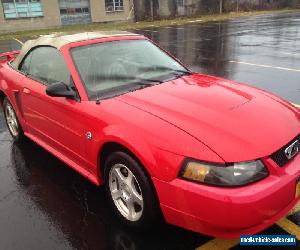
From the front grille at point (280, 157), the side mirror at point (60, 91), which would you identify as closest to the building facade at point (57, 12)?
the side mirror at point (60, 91)

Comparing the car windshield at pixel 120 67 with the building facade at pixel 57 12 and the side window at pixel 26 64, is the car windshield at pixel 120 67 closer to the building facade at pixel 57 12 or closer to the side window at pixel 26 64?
the side window at pixel 26 64

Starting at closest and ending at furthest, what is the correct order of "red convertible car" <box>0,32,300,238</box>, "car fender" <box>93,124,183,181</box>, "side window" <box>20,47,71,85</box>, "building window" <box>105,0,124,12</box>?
"red convertible car" <box>0,32,300,238</box>
"car fender" <box>93,124,183,181</box>
"side window" <box>20,47,71,85</box>
"building window" <box>105,0,124,12</box>

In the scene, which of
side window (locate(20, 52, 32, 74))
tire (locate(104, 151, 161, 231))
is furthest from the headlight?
side window (locate(20, 52, 32, 74))

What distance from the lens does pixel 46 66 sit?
4.62 metres

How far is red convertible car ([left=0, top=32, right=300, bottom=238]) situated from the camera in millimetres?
2801

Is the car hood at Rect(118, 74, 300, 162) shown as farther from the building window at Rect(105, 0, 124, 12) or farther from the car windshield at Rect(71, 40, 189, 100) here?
the building window at Rect(105, 0, 124, 12)

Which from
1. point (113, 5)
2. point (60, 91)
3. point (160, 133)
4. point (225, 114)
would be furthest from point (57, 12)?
point (160, 133)

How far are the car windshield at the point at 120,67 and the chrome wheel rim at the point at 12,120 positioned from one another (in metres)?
1.85

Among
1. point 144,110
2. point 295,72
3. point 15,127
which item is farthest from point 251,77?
point 144,110

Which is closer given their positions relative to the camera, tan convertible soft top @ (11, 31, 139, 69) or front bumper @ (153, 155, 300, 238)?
front bumper @ (153, 155, 300, 238)

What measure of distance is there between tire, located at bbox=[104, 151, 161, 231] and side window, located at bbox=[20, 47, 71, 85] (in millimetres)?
1142

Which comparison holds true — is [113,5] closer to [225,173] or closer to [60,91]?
[60,91]

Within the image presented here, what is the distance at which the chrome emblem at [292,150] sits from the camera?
3.07 m

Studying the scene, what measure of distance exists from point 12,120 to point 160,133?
131 inches
